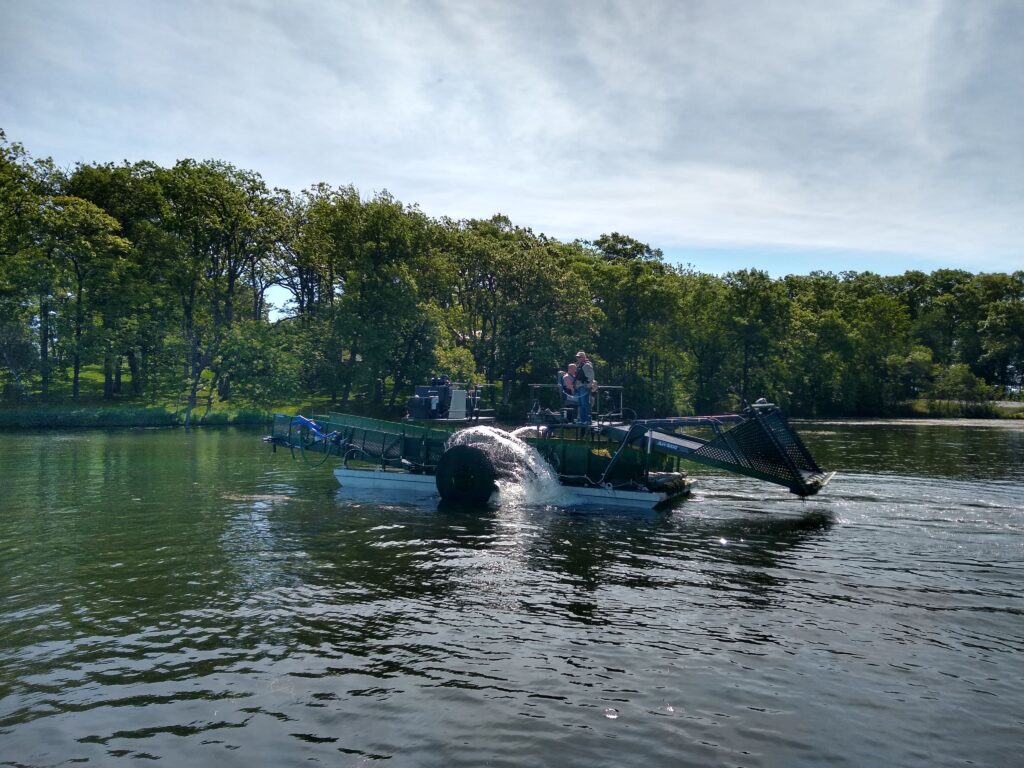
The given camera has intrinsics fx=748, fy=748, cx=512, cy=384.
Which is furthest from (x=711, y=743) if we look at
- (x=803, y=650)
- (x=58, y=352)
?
(x=58, y=352)

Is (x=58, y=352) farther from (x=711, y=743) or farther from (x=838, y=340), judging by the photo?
(x=838, y=340)

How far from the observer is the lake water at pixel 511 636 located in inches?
335

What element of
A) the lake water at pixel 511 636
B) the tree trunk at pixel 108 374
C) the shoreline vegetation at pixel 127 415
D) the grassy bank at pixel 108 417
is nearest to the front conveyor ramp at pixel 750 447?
the lake water at pixel 511 636

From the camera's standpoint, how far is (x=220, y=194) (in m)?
68.6

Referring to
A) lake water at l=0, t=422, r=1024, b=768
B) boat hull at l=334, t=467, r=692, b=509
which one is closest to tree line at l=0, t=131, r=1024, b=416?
boat hull at l=334, t=467, r=692, b=509

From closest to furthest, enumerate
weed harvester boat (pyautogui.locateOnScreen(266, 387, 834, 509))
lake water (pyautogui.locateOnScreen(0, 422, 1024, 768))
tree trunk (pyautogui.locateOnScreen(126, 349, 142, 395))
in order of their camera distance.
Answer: lake water (pyautogui.locateOnScreen(0, 422, 1024, 768)) < weed harvester boat (pyautogui.locateOnScreen(266, 387, 834, 509)) < tree trunk (pyautogui.locateOnScreen(126, 349, 142, 395))

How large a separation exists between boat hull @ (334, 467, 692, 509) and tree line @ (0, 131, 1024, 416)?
40.0 m

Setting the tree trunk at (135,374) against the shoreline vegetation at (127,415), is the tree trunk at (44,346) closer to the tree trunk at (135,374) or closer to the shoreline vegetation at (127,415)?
the shoreline vegetation at (127,415)

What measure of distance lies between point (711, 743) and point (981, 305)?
13368cm

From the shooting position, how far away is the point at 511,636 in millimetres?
11867

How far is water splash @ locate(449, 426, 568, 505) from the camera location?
24.6 metres

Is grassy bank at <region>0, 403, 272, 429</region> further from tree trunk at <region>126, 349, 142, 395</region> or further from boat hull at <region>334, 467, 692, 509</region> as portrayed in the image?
boat hull at <region>334, 467, 692, 509</region>

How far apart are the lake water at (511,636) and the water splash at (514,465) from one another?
1771 millimetres

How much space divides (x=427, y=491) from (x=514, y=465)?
340 cm
